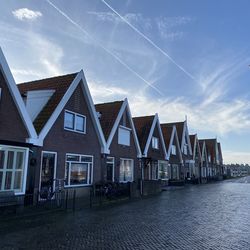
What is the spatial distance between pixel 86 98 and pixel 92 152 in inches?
149

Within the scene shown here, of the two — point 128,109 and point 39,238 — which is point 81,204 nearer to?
point 39,238

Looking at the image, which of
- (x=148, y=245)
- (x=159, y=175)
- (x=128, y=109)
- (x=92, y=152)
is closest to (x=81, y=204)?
(x=92, y=152)

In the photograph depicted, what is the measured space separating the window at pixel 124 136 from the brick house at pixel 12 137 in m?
11.2

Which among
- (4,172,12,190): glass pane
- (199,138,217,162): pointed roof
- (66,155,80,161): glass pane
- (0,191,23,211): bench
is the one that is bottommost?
(0,191,23,211): bench

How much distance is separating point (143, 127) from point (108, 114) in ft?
26.5

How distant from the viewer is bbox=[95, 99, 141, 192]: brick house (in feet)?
77.9

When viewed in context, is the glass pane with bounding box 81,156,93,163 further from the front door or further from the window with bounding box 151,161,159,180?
the window with bounding box 151,161,159,180

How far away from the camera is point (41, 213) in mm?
12969

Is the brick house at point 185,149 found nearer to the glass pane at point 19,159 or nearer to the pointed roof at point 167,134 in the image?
the pointed roof at point 167,134

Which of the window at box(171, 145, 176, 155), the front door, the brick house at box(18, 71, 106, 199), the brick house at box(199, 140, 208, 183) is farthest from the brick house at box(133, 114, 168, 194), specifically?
the brick house at box(199, 140, 208, 183)

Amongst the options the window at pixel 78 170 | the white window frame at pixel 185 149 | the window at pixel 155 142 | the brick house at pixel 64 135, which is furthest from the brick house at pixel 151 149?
the white window frame at pixel 185 149

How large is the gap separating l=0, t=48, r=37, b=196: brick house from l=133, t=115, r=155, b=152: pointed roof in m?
16.8

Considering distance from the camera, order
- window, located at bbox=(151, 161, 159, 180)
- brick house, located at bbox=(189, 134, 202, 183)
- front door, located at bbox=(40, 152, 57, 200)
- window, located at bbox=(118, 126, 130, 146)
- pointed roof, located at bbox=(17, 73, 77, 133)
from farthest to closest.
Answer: brick house, located at bbox=(189, 134, 202, 183)
window, located at bbox=(151, 161, 159, 180)
window, located at bbox=(118, 126, 130, 146)
pointed roof, located at bbox=(17, 73, 77, 133)
front door, located at bbox=(40, 152, 57, 200)

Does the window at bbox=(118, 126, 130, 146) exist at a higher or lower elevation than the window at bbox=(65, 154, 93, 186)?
higher
